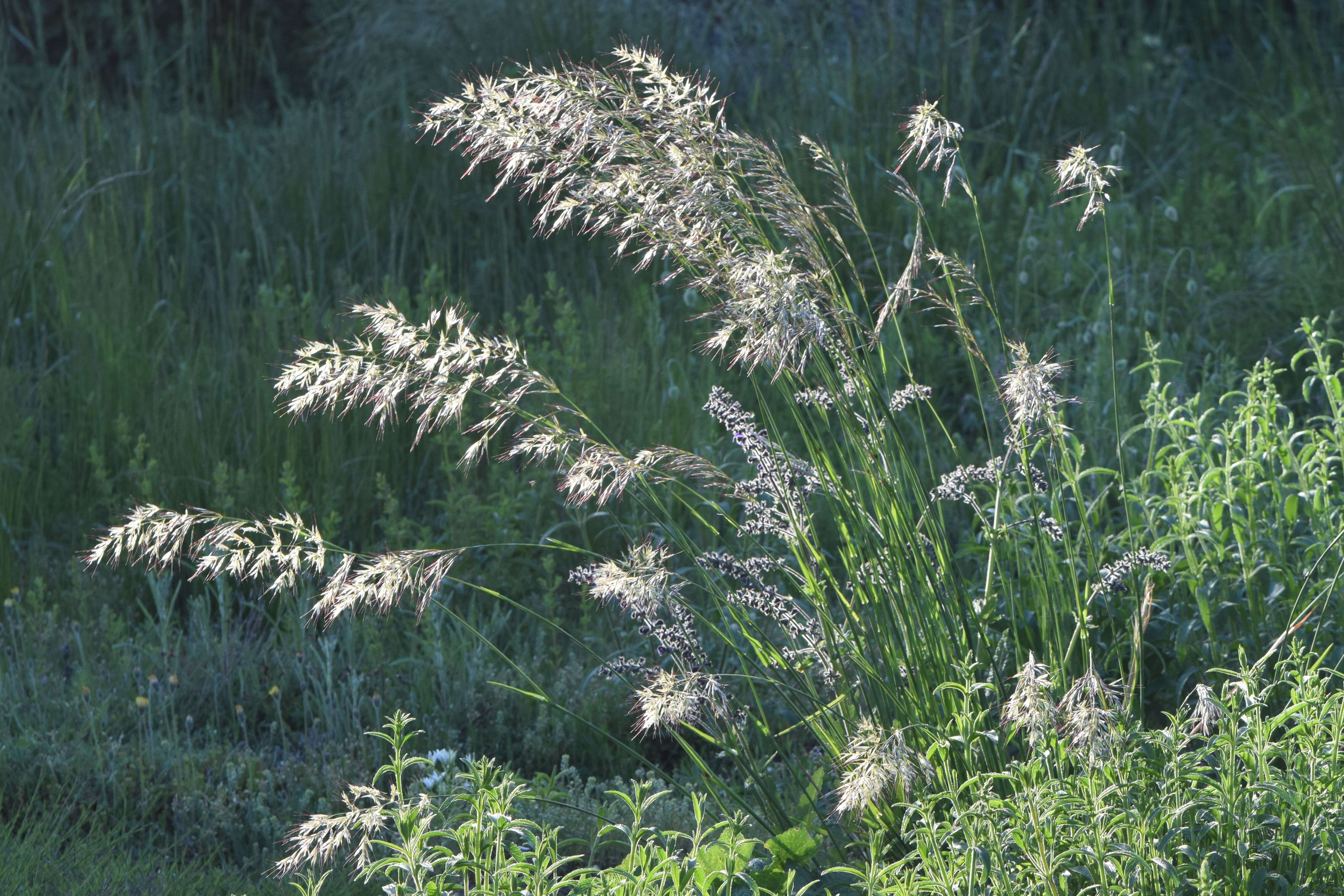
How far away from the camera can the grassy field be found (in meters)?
2.73

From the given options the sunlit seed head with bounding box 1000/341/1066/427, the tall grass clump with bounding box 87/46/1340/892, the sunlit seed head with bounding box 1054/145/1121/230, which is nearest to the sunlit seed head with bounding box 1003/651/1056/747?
the tall grass clump with bounding box 87/46/1340/892

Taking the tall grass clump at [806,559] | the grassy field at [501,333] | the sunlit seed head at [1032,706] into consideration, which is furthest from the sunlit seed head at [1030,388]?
the sunlit seed head at [1032,706]

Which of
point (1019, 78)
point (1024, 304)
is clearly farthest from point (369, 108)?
point (1024, 304)

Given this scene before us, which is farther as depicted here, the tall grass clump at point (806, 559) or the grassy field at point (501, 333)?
the grassy field at point (501, 333)

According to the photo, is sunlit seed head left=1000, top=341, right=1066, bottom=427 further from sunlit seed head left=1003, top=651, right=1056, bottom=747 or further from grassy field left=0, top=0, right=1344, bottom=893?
sunlit seed head left=1003, top=651, right=1056, bottom=747

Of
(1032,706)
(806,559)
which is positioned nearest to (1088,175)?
(1032,706)

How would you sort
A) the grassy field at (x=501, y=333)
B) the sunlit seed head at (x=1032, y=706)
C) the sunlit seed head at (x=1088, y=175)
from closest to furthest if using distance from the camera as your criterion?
the sunlit seed head at (x=1032, y=706), the sunlit seed head at (x=1088, y=175), the grassy field at (x=501, y=333)

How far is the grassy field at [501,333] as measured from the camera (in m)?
2.73

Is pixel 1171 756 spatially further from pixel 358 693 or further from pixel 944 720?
pixel 358 693

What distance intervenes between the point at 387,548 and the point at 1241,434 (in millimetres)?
2354

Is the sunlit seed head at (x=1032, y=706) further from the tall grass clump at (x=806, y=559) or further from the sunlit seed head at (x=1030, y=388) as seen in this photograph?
the sunlit seed head at (x=1030, y=388)

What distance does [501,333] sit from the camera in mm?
4691

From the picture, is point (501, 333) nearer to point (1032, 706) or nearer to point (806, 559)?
point (806, 559)

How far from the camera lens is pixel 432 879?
205cm
